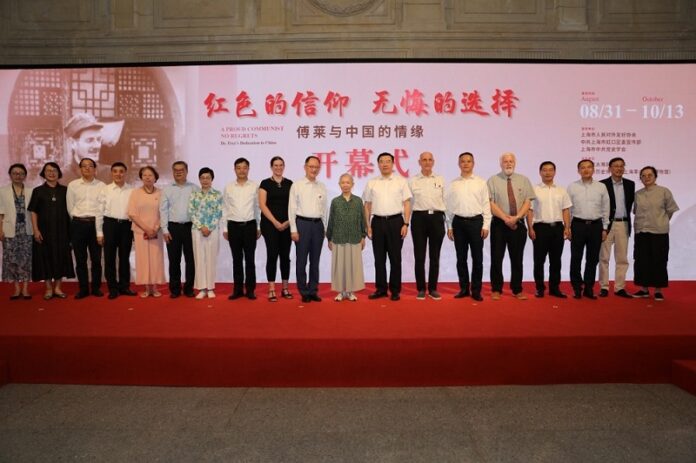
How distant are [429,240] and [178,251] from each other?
6.33 ft

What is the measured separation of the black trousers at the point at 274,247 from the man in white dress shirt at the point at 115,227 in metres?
Result: 1.11

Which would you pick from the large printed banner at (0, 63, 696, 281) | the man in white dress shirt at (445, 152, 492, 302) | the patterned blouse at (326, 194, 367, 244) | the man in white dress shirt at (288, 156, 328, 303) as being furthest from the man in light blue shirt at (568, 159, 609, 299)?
the man in white dress shirt at (288, 156, 328, 303)

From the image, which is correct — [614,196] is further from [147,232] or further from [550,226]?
[147,232]

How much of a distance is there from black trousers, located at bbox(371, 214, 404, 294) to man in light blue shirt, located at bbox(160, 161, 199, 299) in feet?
4.67

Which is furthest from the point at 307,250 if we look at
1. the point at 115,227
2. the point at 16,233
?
the point at 16,233

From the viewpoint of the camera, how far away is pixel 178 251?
3947 millimetres

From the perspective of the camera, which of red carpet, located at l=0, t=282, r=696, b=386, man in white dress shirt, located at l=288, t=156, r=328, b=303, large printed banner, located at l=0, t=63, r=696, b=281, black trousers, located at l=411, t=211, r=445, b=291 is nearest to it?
red carpet, located at l=0, t=282, r=696, b=386

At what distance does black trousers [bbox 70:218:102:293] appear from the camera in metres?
3.97

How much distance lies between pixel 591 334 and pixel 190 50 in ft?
14.3

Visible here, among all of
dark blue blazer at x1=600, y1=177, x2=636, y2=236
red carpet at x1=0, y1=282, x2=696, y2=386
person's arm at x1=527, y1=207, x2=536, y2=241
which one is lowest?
red carpet at x1=0, y1=282, x2=696, y2=386

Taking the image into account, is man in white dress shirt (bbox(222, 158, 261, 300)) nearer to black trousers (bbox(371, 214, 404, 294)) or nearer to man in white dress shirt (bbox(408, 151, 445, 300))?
black trousers (bbox(371, 214, 404, 294))

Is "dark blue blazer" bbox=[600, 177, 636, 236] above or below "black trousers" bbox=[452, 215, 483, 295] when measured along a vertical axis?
above

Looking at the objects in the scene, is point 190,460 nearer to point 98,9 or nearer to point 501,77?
point 501,77

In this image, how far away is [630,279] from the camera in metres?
4.83
